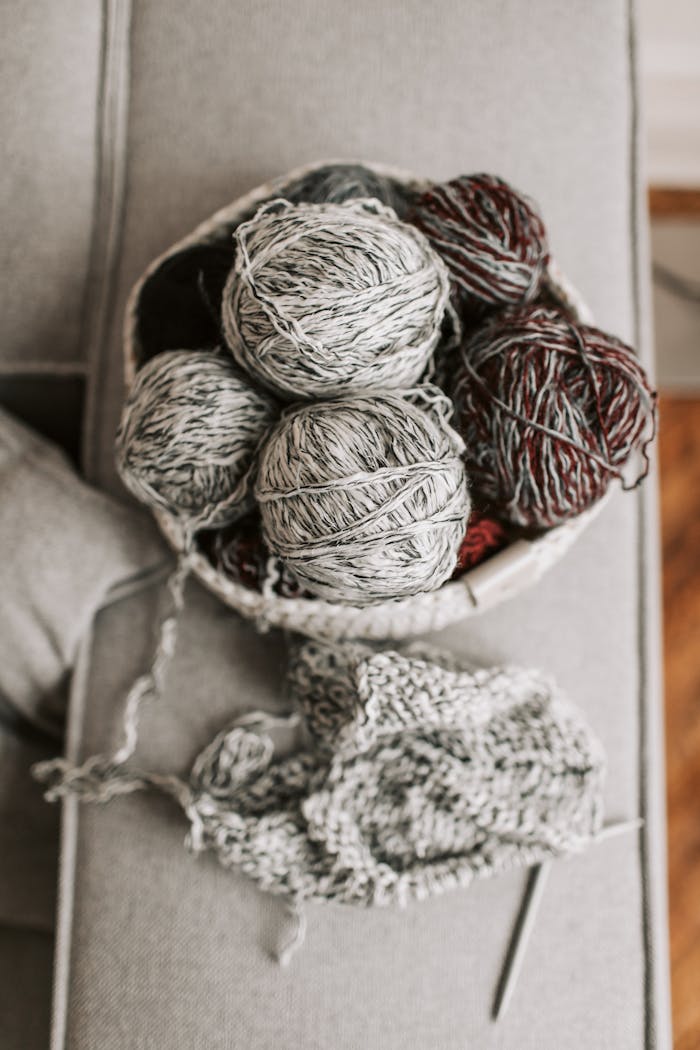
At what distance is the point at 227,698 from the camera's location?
677mm

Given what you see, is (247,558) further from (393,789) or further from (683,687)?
(683,687)

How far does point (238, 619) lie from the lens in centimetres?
69

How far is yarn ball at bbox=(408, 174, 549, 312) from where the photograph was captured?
55cm

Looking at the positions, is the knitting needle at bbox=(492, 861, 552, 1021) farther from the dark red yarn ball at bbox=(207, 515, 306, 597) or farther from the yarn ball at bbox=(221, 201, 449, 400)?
the yarn ball at bbox=(221, 201, 449, 400)

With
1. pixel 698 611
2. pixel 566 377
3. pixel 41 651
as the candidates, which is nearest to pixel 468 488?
pixel 566 377

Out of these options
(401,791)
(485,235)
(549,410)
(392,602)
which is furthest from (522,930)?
(485,235)

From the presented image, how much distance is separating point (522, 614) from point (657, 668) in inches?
5.2

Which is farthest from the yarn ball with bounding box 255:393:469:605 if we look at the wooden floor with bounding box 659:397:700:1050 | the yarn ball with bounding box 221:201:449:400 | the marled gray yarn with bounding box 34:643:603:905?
the wooden floor with bounding box 659:397:700:1050

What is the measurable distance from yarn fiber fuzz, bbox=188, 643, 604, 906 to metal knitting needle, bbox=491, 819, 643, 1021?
24mm

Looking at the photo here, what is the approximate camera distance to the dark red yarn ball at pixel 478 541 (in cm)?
57

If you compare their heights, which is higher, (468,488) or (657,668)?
(468,488)

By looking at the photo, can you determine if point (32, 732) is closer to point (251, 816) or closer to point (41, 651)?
point (41, 651)

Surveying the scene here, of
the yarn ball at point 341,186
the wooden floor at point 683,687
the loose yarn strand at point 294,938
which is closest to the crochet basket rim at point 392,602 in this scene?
the yarn ball at point 341,186

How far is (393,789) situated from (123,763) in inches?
8.6
